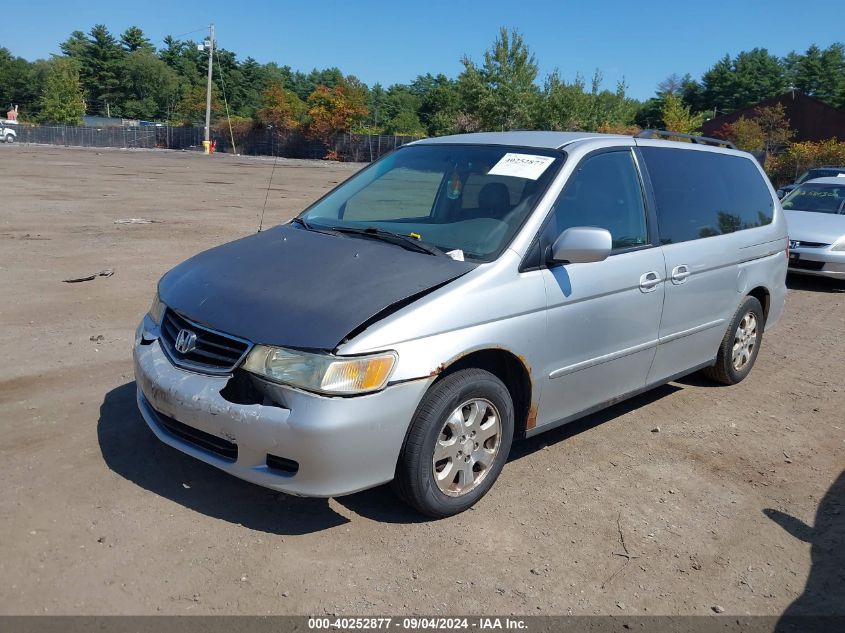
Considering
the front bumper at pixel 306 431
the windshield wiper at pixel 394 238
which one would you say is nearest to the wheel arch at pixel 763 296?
the windshield wiper at pixel 394 238

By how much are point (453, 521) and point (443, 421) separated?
585mm

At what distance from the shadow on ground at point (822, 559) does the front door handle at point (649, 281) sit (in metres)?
1.41

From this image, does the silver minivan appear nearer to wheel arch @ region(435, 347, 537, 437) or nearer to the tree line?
wheel arch @ region(435, 347, 537, 437)

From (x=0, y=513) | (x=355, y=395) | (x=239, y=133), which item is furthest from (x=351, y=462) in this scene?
(x=239, y=133)

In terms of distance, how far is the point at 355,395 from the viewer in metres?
3.23

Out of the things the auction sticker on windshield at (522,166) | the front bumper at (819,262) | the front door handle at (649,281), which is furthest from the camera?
the front bumper at (819,262)

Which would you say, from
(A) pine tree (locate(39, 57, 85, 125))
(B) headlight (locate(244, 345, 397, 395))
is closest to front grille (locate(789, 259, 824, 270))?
(B) headlight (locate(244, 345, 397, 395))

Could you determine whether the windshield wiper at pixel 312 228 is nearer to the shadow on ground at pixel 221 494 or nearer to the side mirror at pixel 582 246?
the side mirror at pixel 582 246

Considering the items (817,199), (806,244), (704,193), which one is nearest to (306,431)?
(704,193)

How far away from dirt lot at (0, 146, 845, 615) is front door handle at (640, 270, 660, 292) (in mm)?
1022

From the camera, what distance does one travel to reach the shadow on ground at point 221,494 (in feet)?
12.1

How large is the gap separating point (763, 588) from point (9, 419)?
4265 millimetres

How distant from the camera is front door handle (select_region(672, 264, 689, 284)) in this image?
484 centimetres

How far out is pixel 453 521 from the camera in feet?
12.4
